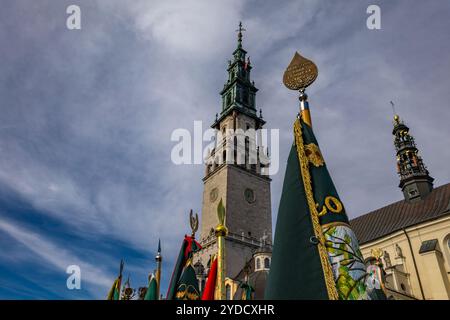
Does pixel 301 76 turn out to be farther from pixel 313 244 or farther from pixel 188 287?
pixel 188 287

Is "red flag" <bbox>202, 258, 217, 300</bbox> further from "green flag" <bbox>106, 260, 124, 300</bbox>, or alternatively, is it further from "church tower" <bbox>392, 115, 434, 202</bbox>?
"church tower" <bbox>392, 115, 434, 202</bbox>

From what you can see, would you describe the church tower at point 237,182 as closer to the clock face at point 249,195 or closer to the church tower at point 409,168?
the clock face at point 249,195

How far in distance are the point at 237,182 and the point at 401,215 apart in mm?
21692

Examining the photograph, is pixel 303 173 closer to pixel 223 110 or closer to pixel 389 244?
pixel 389 244

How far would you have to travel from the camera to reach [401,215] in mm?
37188

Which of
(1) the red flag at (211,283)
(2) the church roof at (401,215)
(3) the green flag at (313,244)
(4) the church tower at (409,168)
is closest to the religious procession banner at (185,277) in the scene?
(1) the red flag at (211,283)

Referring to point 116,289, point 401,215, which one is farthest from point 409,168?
point 116,289

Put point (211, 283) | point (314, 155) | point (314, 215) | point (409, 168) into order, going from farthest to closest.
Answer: point (409, 168)
point (211, 283)
point (314, 155)
point (314, 215)

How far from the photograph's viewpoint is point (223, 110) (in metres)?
59.5

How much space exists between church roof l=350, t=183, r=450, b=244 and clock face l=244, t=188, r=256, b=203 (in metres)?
14.4

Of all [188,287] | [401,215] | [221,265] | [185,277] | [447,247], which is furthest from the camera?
[401,215]

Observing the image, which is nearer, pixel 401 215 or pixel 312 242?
pixel 312 242

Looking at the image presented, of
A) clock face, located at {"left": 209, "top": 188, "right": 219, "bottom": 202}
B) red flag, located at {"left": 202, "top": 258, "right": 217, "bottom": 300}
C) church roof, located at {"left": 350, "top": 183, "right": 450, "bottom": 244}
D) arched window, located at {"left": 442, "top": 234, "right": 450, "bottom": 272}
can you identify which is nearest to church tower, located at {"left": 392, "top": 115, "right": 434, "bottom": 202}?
church roof, located at {"left": 350, "top": 183, "right": 450, "bottom": 244}
